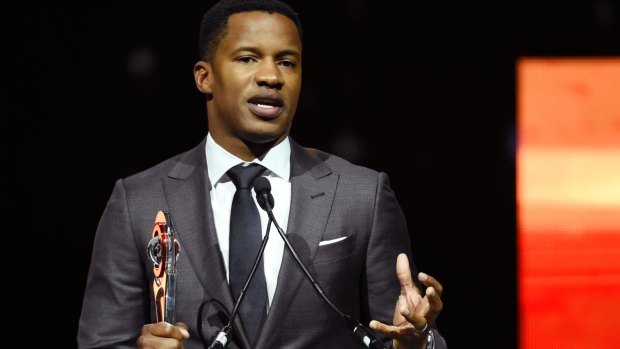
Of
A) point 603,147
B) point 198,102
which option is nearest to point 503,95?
point 603,147

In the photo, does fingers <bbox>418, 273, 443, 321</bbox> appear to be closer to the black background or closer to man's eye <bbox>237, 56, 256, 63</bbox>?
man's eye <bbox>237, 56, 256, 63</bbox>

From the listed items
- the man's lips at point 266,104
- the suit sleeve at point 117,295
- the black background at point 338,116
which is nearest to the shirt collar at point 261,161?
the man's lips at point 266,104

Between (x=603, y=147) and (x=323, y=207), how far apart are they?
1.90 meters

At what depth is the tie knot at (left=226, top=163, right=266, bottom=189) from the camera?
2082 millimetres

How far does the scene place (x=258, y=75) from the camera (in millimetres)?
2035

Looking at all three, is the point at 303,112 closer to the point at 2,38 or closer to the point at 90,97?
the point at 90,97

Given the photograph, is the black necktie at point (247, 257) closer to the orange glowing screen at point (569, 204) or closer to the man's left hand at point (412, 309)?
the man's left hand at point (412, 309)

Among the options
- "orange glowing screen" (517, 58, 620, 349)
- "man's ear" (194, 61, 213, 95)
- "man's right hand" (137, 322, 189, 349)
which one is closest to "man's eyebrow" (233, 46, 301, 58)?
"man's ear" (194, 61, 213, 95)

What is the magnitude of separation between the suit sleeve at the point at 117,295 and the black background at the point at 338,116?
116 centimetres

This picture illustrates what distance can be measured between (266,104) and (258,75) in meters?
0.07

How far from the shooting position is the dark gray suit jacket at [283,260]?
6.51 ft

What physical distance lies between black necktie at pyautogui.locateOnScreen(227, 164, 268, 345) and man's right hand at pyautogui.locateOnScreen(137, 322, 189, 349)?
0.95 ft

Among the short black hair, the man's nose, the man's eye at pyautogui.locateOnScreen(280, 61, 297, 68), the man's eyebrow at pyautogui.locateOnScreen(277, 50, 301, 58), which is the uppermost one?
the short black hair

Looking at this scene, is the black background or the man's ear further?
the black background
